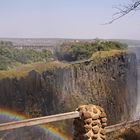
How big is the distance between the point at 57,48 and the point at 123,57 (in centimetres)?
1004

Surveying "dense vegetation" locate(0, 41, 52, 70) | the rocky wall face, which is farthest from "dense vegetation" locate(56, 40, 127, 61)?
the rocky wall face

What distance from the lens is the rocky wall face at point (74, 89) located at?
2062cm

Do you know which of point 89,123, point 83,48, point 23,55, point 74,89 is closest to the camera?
point 89,123

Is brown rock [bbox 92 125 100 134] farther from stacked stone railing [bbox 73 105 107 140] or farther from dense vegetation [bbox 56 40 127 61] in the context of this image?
dense vegetation [bbox 56 40 127 61]

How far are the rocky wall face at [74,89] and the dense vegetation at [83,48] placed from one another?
406cm

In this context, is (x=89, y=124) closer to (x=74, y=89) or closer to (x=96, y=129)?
(x=96, y=129)

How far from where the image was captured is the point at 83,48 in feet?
98.0

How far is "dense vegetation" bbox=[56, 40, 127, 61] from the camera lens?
2855 centimetres

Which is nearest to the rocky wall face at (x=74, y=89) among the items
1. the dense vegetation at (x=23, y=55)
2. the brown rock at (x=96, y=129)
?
the dense vegetation at (x=23, y=55)

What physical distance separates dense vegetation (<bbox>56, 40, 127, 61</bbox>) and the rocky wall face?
160 inches

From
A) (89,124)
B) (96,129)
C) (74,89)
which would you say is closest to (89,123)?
(89,124)

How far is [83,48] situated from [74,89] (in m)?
8.35

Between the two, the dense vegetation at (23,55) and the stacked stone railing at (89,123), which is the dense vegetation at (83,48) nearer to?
the dense vegetation at (23,55)

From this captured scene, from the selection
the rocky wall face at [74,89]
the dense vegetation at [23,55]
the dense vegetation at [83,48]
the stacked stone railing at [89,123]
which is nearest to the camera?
the stacked stone railing at [89,123]
